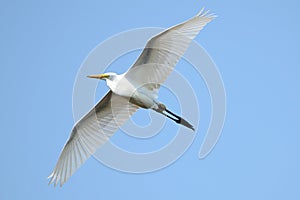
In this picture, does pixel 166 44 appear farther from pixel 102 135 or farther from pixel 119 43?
pixel 102 135

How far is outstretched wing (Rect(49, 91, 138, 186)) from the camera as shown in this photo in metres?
17.3

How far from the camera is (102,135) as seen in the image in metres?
17.6

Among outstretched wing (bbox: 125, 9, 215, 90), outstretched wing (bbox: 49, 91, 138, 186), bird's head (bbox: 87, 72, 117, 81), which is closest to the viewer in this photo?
outstretched wing (bbox: 125, 9, 215, 90)

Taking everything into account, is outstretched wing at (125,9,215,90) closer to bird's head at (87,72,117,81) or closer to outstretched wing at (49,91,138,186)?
bird's head at (87,72,117,81)

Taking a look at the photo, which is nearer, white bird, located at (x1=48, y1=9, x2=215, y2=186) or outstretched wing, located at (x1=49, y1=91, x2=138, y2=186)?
white bird, located at (x1=48, y1=9, x2=215, y2=186)

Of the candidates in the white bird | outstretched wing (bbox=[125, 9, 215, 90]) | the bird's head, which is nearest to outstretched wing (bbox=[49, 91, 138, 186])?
the white bird

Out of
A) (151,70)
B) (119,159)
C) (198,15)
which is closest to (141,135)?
(119,159)

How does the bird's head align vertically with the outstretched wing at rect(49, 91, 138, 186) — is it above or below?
above

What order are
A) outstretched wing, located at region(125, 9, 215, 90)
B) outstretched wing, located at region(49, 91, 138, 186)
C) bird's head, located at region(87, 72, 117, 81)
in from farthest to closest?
1. outstretched wing, located at region(49, 91, 138, 186)
2. bird's head, located at region(87, 72, 117, 81)
3. outstretched wing, located at region(125, 9, 215, 90)

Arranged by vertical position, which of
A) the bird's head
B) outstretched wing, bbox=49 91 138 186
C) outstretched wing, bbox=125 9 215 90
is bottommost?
outstretched wing, bbox=49 91 138 186

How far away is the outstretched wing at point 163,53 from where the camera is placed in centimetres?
1542

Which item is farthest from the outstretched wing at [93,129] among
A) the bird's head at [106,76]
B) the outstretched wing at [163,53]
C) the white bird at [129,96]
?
the outstretched wing at [163,53]

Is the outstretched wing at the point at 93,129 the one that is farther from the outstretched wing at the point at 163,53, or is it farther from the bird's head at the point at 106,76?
the outstretched wing at the point at 163,53

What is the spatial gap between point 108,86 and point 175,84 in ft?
5.34
